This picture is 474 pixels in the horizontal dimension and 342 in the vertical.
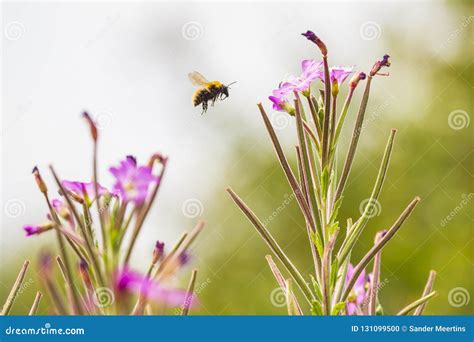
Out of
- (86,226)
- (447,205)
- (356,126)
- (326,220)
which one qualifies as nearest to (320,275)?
(326,220)

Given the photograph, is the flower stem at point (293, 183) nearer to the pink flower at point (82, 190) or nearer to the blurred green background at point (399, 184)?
the pink flower at point (82, 190)

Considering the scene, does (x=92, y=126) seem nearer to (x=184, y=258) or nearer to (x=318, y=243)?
(x=184, y=258)

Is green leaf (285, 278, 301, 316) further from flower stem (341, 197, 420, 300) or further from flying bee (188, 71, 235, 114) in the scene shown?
flying bee (188, 71, 235, 114)

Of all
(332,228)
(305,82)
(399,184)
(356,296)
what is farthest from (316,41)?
(399,184)

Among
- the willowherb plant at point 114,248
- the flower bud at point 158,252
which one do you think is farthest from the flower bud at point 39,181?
the flower bud at point 158,252

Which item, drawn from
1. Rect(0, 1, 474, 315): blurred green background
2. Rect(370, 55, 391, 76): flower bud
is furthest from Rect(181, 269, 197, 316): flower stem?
Rect(0, 1, 474, 315): blurred green background

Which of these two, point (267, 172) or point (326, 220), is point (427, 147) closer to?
point (267, 172)
